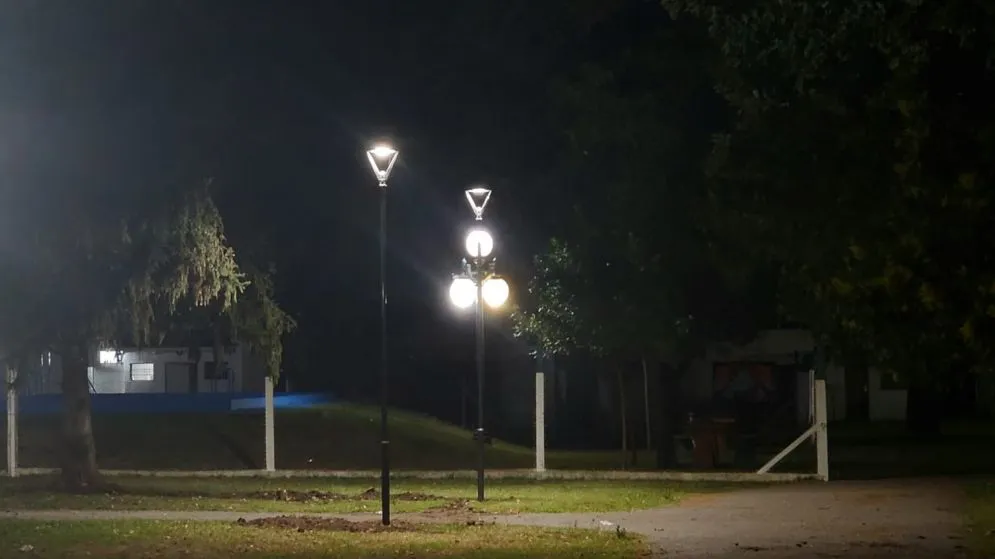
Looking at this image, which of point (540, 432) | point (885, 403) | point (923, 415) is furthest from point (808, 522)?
point (885, 403)

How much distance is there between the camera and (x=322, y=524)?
52.2 ft

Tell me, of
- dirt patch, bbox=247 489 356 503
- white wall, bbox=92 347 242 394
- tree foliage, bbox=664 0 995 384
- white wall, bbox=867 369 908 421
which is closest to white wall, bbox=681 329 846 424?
white wall, bbox=867 369 908 421

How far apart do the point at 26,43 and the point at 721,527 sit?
11918 mm

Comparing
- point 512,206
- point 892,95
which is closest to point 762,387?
point 512,206

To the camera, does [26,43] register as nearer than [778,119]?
No

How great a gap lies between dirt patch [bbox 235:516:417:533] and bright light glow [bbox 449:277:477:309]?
556 centimetres

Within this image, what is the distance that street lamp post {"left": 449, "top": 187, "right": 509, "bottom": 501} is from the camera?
63.4 ft

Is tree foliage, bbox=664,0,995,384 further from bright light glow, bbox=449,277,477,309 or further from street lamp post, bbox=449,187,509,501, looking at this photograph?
bright light glow, bbox=449,277,477,309

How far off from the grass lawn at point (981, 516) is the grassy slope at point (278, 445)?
9299mm

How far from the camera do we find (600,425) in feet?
135

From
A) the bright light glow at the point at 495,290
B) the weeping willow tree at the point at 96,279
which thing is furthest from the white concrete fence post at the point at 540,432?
the weeping willow tree at the point at 96,279

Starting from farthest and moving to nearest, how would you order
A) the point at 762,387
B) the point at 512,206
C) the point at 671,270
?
the point at 762,387 → the point at 512,206 → the point at 671,270

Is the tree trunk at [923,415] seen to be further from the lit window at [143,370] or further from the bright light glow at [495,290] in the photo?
the lit window at [143,370]

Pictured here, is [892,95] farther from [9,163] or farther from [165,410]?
[165,410]
